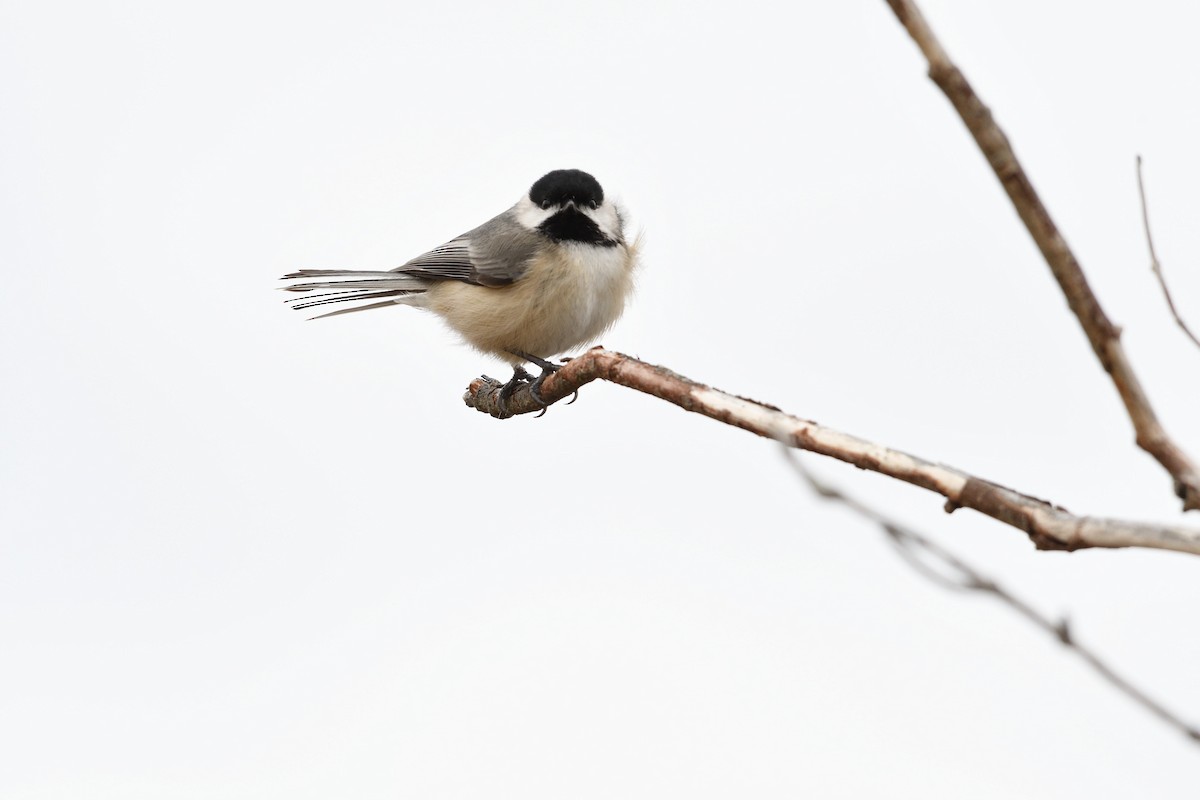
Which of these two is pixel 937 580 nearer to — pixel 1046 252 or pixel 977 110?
pixel 1046 252

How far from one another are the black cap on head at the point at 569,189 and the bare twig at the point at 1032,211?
11.4 ft

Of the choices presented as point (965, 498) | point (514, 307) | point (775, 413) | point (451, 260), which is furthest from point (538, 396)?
point (965, 498)

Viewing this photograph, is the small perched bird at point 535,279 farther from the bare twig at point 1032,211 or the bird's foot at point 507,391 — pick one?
the bare twig at point 1032,211

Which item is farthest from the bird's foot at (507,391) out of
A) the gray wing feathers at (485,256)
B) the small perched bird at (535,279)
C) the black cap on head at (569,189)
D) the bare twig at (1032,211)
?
the bare twig at (1032,211)

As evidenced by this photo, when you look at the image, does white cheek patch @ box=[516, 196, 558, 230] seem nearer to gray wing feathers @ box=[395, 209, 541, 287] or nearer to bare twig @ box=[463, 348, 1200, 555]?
gray wing feathers @ box=[395, 209, 541, 287]

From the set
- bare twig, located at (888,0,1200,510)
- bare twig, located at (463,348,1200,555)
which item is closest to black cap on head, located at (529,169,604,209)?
bare twig, located at (463,348,1200,555)

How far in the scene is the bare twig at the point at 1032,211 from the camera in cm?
117

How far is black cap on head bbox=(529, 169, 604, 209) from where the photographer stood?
15.2ft

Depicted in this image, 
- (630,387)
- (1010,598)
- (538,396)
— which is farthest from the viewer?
(538,396)

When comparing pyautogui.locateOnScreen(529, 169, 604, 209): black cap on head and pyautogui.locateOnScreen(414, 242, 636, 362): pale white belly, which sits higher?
pyautogui.locateOnScreen(529, 169, 604, 209): black cap on head

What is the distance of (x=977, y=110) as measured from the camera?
1181mm

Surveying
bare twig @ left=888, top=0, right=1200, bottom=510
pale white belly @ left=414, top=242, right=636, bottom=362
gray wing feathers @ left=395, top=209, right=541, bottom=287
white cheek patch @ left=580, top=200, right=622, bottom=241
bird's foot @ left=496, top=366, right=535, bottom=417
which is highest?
white cheek patch @ left=580, top=200, right=622, bottom=241

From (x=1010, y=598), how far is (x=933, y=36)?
1.71 feet

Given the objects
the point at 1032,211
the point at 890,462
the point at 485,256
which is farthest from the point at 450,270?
the point at 1032,211
